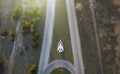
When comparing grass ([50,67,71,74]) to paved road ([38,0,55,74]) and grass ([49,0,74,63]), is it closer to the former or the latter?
grass ([49,0,74,63])

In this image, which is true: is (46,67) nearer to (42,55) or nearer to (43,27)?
(42,55)

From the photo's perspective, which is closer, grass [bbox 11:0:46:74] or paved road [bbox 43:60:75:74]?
paved road [bbox 43:60:75:74]

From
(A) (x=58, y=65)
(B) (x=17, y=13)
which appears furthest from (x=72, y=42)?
(B) (x=17, y=13)

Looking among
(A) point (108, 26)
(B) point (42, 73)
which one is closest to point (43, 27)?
(B) point (42, 73)

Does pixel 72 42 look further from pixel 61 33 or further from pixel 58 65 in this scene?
pixel 58 65

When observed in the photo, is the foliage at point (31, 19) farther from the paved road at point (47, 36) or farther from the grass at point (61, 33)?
the grass at point (61, 33)

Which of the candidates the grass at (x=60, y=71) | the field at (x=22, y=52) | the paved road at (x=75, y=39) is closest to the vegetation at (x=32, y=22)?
the field at (x=22, y=52)

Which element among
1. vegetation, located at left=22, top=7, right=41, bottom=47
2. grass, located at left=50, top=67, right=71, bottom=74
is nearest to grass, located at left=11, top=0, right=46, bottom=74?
vegetation, located at left=22, top=7, right=41, bottom=47
